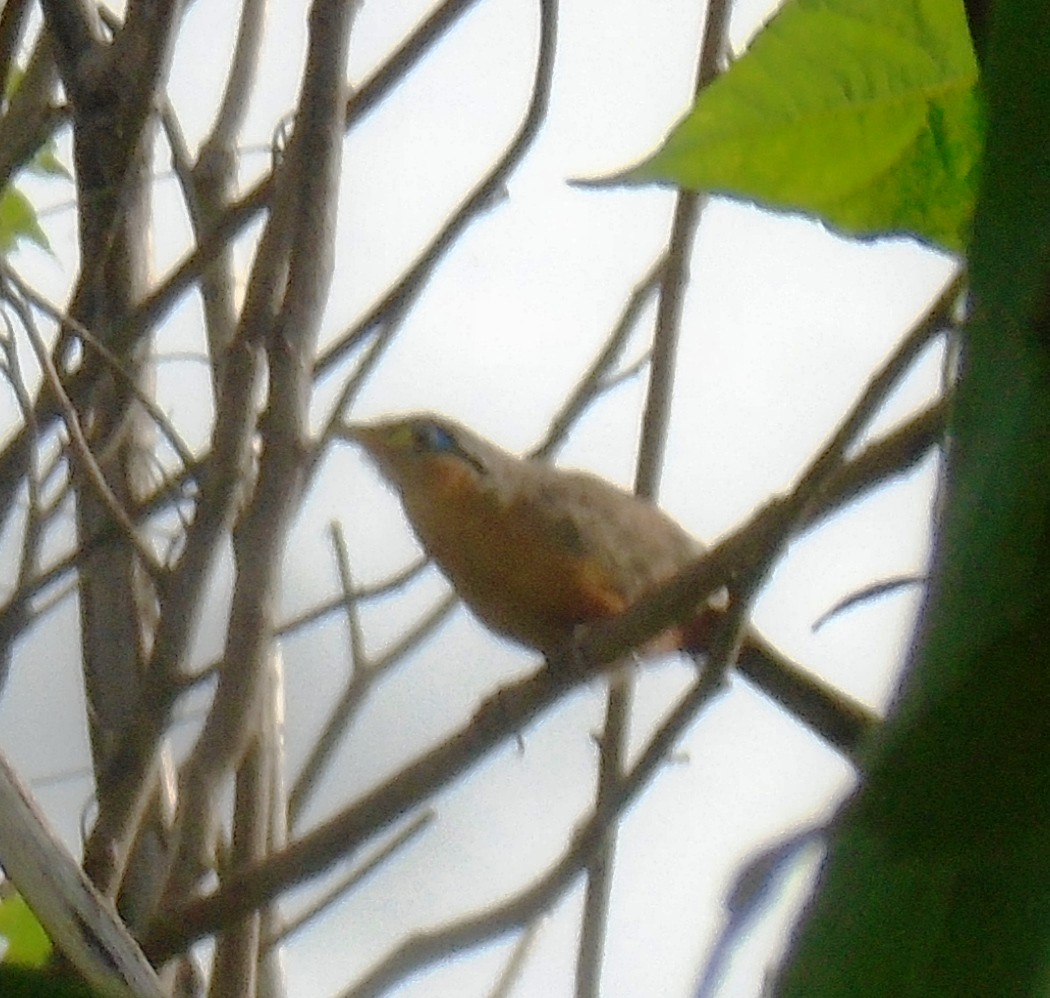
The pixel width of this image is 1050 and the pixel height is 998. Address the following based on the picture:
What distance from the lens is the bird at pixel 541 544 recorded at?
1457 mm

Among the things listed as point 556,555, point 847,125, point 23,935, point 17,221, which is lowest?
point 23,935

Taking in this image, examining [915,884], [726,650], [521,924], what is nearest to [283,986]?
[521,924]

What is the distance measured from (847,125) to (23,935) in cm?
82

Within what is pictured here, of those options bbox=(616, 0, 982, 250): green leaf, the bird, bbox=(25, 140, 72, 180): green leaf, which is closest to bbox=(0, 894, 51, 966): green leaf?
the bird

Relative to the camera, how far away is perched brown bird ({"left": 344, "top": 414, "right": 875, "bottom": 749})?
1.44 metres

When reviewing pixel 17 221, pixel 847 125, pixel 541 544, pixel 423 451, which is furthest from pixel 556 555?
pixel 847 125

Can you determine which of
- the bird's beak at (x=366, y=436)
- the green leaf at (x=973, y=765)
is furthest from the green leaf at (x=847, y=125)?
the bird's beak at (x=366, y=436)

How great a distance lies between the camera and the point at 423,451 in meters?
1.67

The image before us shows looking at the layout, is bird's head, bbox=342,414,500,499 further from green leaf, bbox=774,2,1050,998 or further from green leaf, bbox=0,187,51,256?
green leaf, bbox=774,2,1050,998

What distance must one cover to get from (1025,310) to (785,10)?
234 millimetres

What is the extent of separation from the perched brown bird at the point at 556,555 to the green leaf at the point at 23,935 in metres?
0.61

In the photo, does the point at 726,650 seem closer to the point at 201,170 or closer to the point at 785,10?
the point at 785,10

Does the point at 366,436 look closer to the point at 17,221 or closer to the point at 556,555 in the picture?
the point at 556,555

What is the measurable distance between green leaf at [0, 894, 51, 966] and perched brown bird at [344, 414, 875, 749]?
61 cm
